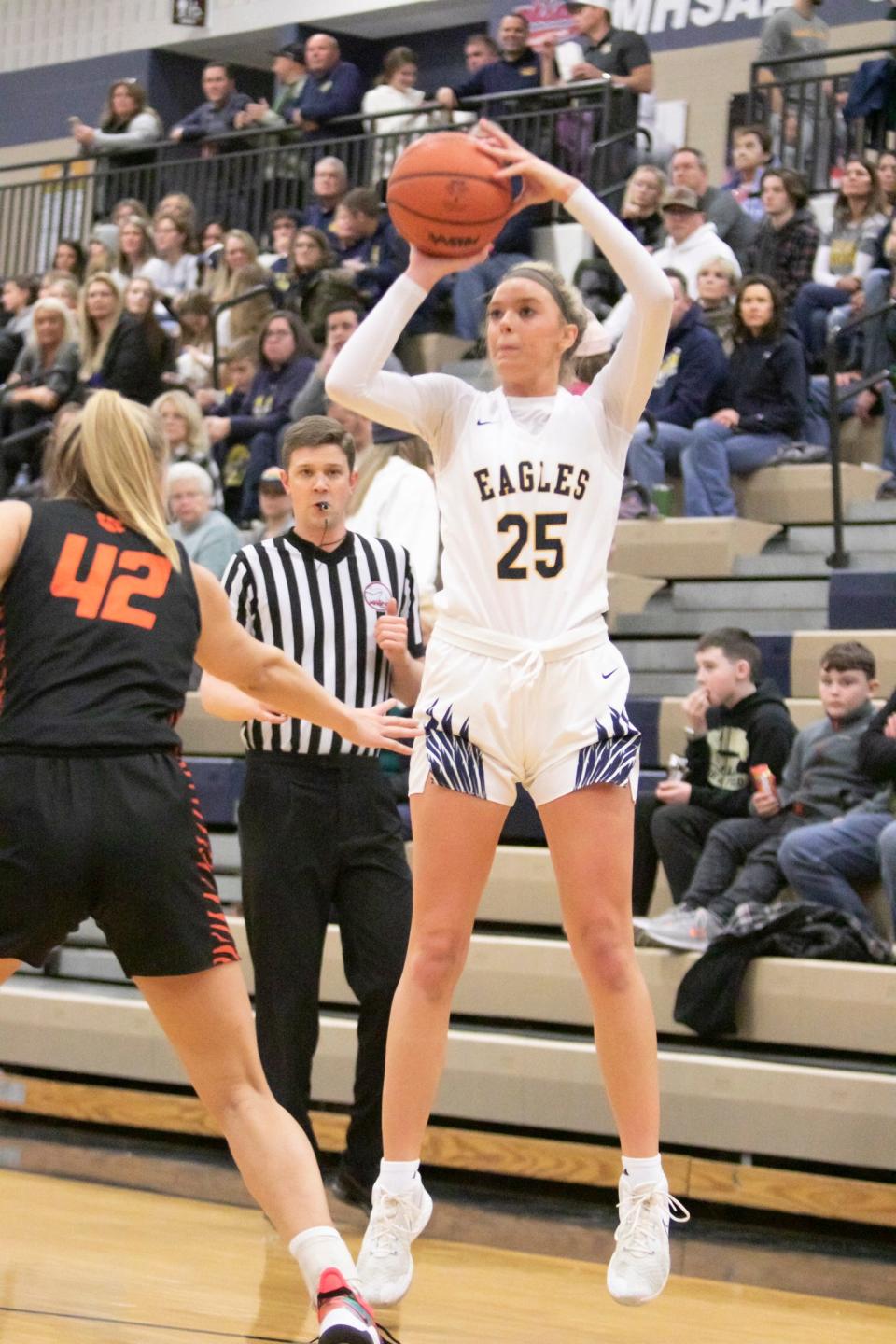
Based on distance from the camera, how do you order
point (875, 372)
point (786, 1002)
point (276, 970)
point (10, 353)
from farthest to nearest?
point (10, 353)
point (875, 372)
point (786, 1002)
point (276, 970)

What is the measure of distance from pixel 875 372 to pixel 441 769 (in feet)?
17.1

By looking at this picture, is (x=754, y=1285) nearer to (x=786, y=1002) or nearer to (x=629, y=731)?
(x=786, y=1002)

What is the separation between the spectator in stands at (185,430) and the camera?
8.32m

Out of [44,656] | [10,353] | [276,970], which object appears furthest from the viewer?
[10,353]

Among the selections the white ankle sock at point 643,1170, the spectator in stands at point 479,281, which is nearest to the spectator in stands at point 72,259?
the spectator in stands at point 479,281

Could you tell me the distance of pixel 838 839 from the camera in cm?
553

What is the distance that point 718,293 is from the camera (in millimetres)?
8562

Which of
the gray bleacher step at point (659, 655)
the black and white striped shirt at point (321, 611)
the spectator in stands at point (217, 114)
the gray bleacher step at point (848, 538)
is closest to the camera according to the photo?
the black and white striped shirt at point (321, 611)

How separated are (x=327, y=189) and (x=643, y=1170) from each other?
8.59 metres

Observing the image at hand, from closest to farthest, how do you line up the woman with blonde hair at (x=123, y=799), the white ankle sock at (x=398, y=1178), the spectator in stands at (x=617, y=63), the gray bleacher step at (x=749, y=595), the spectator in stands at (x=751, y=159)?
the woman with blonde hair at (x=123, y=799) < the white ankle sock at (x=398, y=1178) < the gray bleacher step at (x=749, y=595) < the spectator in stands at (x=751, y=159) < the spectator in stands at (x=617, y=63)

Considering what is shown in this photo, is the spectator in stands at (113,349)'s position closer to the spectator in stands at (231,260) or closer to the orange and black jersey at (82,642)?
the spectator in stands at (231,260)

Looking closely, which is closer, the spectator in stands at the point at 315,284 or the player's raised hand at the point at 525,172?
the player's raised hand at the point at 525,172

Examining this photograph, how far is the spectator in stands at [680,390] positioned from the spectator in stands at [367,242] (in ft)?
7.43

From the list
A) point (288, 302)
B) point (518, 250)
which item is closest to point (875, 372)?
point (518, 250)
